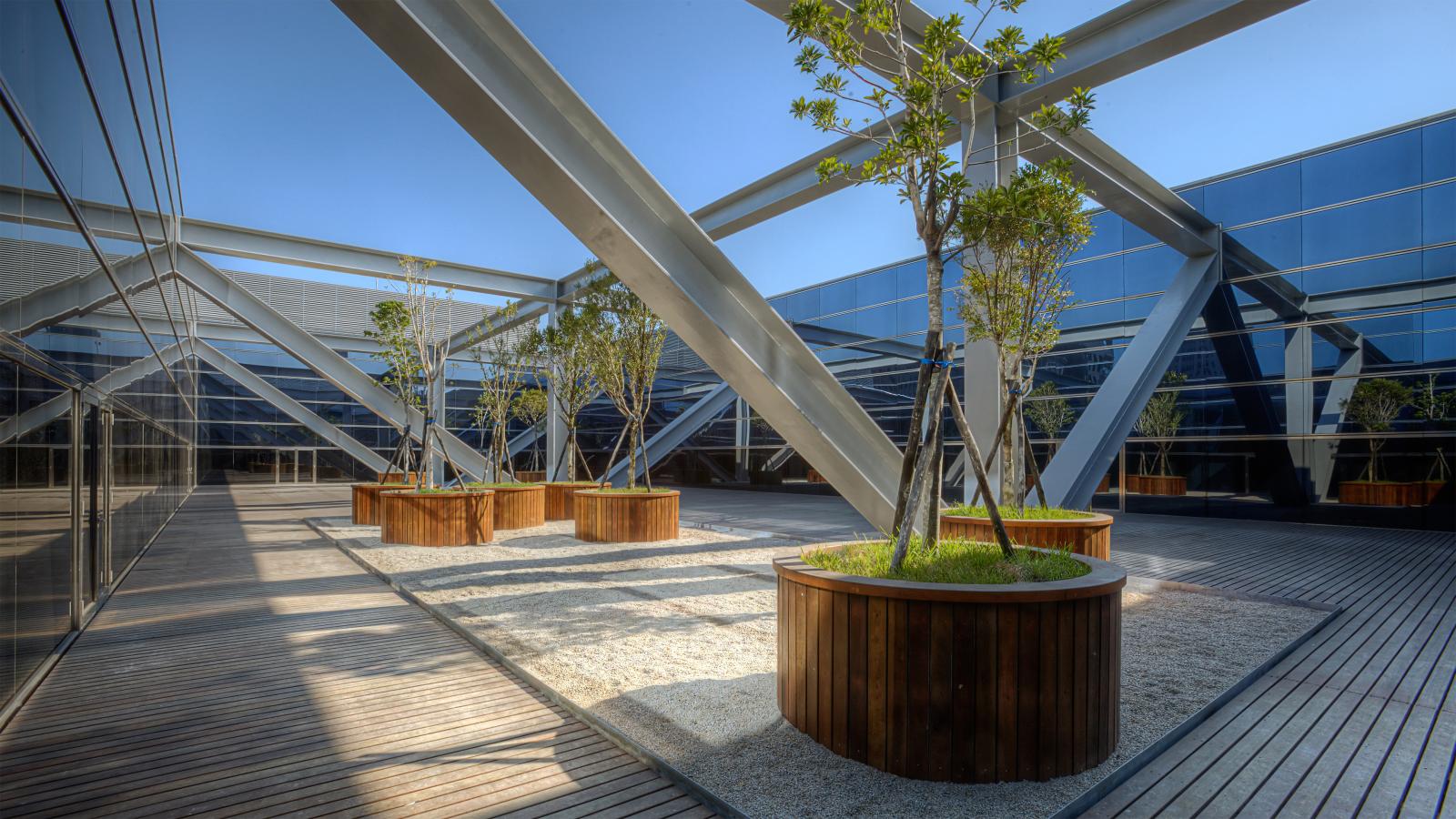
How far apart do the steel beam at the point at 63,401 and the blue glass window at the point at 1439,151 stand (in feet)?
74.6

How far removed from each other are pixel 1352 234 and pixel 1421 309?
219 cm

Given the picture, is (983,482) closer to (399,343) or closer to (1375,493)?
(399,343)

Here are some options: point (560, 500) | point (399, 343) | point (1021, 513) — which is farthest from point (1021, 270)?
point (399, 343)

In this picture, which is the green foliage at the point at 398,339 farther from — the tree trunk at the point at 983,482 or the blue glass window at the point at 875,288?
the blue glass window at the point at 875,288

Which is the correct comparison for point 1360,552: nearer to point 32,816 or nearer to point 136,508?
point 32,816

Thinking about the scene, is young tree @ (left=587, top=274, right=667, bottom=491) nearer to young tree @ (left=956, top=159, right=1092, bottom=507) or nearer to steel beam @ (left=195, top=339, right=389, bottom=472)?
young tree @ (left=956, top=159, right=1092, bottom=507)

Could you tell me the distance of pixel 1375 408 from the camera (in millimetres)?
15781

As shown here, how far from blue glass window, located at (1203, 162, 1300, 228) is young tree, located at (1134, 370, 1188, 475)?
4077 mm

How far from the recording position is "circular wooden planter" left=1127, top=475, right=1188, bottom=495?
60.8 feet

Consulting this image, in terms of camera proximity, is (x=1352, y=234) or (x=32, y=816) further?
(x=1352, y=234)

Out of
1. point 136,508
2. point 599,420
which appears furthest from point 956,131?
point 599,420

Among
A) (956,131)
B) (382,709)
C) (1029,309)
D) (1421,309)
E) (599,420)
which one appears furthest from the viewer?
(599,420)

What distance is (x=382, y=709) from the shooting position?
4637 mm

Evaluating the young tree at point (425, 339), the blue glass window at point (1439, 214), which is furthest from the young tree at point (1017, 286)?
the blue glass window at point (1439, 214)
